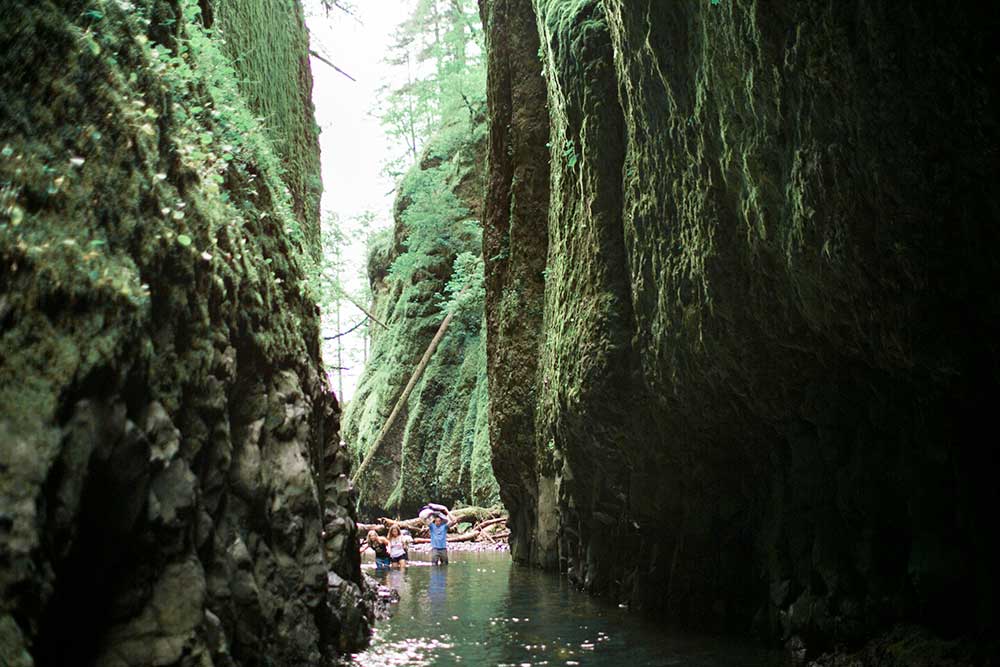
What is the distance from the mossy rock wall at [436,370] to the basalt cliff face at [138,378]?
65.3 ft

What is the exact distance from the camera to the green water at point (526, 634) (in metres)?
7.97

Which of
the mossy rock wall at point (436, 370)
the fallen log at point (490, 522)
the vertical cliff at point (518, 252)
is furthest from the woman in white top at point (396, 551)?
the mossy rock wall at point (436, 370)

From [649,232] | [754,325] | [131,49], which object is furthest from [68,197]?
[649,232]

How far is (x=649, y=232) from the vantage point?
9.32m

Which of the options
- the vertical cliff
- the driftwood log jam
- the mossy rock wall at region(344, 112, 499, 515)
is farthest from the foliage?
the driftwood log jam

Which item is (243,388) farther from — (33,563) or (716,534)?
(716,534)

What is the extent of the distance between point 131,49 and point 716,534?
26.3 feet

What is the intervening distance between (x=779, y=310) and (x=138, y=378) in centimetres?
515

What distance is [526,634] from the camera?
9.51 m

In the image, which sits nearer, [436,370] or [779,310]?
[779,310]

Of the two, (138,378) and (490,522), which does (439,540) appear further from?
(138,378)

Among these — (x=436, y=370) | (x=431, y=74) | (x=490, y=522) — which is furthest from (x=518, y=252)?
(x=431, y=74)

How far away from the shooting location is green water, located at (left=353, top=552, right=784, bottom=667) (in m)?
7.97

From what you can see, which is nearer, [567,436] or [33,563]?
[33,563]
